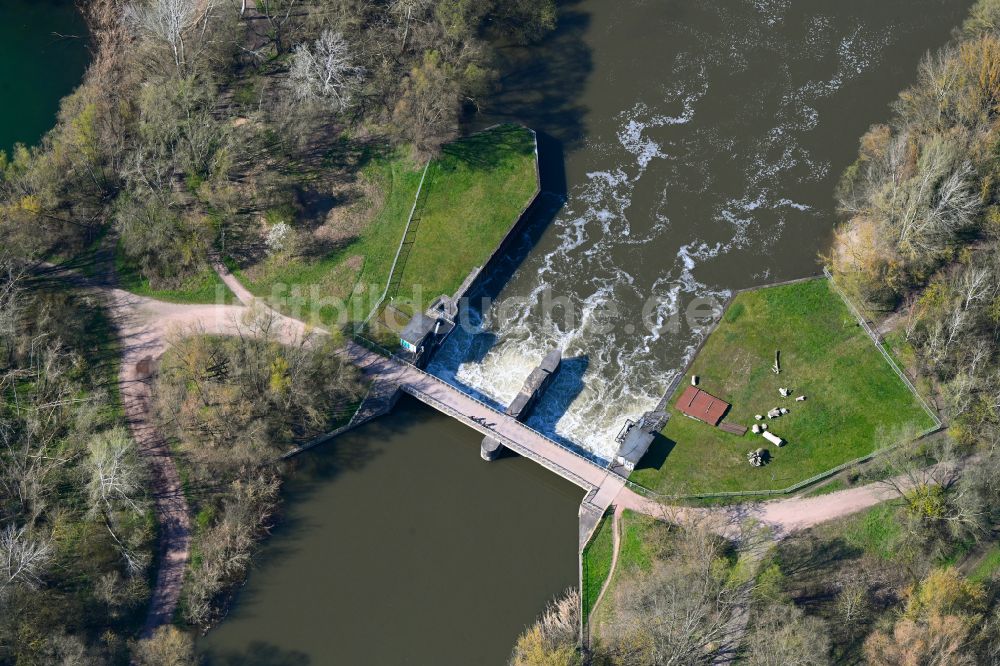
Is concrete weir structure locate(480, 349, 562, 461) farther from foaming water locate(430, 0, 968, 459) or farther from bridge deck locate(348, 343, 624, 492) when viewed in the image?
foaming water locate(430, 0, 968, 459)

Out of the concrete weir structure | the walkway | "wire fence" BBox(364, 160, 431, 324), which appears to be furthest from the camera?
"wire fence" BBox(364, 160, 431, 324)

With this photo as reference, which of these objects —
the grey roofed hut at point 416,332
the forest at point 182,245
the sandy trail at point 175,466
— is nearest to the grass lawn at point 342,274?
the sandy trail at point 175,466

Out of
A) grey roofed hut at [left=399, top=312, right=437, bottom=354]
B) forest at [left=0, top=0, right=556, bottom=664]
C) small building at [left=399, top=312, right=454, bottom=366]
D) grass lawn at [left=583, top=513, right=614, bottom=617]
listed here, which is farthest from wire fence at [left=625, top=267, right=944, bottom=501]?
forest at [left=0, top=0, right=556, bottom=664]

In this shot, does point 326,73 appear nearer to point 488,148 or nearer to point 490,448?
point 488,148

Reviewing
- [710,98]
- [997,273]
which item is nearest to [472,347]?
[710,98]

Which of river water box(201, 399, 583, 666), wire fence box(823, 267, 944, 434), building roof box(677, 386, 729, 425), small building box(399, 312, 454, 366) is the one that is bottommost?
river water box(201, 399, 583, 666)

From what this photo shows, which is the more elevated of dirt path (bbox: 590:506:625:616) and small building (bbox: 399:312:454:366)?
small building (bbox: 399:312:454:366)

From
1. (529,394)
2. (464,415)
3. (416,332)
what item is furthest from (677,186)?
(464,415)

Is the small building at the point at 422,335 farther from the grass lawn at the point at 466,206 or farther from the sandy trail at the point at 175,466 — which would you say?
the sandy trail at the point at 175,466
